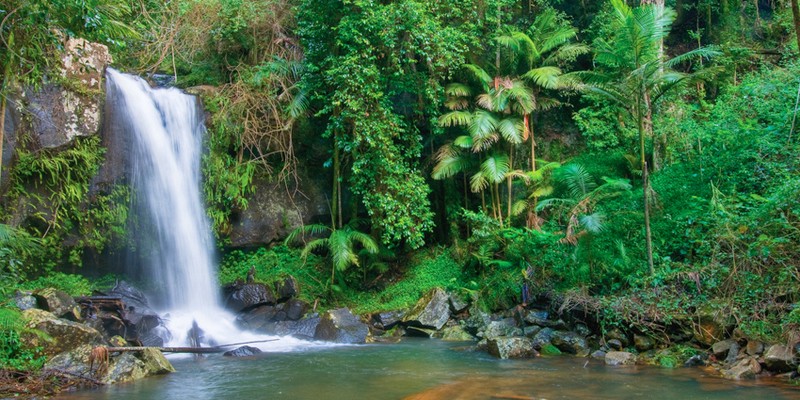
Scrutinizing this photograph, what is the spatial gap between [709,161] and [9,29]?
11466mm

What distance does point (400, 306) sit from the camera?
12.8 meters

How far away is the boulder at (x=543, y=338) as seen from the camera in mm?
9359

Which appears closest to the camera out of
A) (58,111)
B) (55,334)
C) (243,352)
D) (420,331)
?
(55,334)

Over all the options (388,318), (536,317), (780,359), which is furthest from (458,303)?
(780,359)

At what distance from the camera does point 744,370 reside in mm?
7125

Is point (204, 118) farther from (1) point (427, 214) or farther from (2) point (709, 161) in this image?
(2) point (709, 161)

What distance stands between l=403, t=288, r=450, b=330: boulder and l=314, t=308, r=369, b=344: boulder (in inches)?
43.1

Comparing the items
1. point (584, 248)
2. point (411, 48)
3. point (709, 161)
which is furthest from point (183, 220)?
point (709, 161)

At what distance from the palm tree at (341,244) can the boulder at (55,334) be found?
17.0 ft

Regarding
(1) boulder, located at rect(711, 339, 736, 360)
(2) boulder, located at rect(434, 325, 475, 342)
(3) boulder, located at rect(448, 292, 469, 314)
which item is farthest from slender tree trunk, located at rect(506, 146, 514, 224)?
(1) boulder, located at rect(711, 339, 736, 360)

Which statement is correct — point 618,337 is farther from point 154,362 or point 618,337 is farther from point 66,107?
point 66,107

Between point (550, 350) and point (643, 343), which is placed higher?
point (643, 343)

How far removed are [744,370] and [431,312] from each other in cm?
616

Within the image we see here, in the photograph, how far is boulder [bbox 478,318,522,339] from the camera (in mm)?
10156
